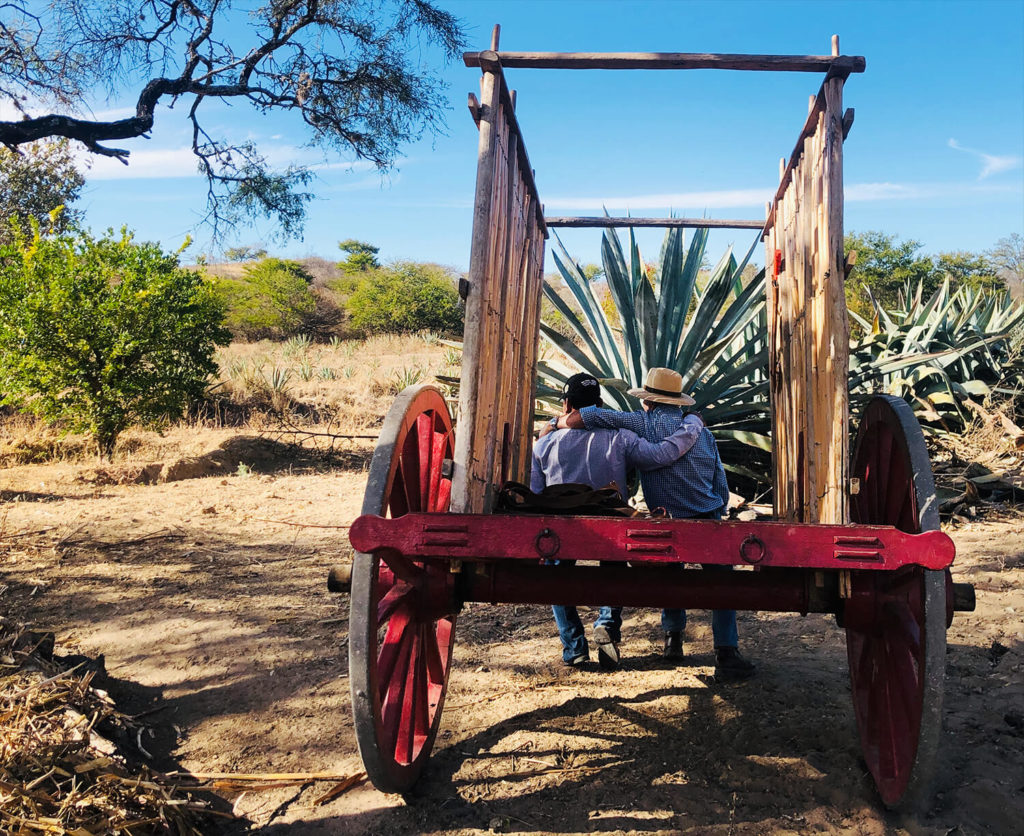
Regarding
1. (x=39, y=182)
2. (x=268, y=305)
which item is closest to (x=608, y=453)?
(x=39, y=182)

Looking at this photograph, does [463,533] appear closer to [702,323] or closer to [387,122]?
[702,323]

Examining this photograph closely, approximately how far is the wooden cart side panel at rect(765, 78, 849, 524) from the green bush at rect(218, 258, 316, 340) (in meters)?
28.8

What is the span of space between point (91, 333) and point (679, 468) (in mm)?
8126

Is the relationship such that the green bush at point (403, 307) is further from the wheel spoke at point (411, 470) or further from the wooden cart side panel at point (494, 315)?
the wheel spoke at point (411, 470)

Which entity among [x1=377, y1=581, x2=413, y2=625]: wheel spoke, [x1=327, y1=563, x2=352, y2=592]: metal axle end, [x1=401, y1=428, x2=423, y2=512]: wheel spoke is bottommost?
[x1=377, y1=581, x2=413, y2=625]: wheel spoke

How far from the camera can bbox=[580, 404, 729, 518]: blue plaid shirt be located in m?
Result: 3.79

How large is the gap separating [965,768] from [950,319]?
798 cm

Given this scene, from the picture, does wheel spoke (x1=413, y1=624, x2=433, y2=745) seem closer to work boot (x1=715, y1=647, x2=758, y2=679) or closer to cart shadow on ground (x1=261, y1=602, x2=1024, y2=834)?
cart shadow on ground (x1=261, y1=602, x2=1024, y2=834)

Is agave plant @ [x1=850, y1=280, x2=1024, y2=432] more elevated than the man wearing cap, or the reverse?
agave plant @ [x1=850, y1=280, x2=1024, y2=432]

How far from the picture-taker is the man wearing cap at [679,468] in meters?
3.80

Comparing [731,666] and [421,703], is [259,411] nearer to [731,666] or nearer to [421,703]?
[731,666]

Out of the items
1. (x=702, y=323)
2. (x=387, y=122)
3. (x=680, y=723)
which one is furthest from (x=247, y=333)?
(x=680, y=723)

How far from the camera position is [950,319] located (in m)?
9.80

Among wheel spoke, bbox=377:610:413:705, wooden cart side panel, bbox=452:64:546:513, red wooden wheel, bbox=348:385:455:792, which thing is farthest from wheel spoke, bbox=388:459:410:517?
wheel spoke, bbox=377:610:413:705
